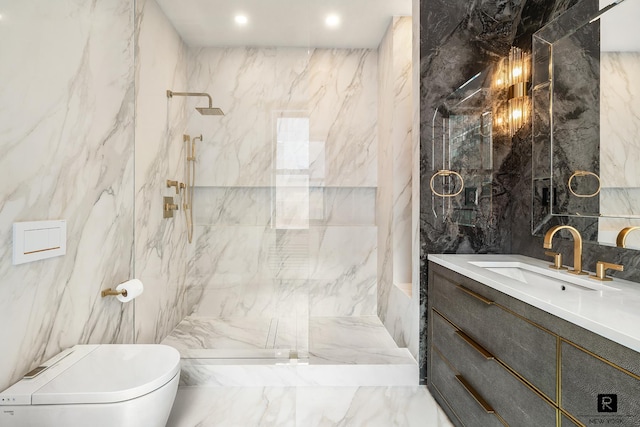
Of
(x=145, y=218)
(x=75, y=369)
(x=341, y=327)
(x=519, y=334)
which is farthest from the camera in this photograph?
(x=341, y=327)

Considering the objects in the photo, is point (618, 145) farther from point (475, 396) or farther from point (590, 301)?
point (475, 396)

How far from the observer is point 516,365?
1234 mm

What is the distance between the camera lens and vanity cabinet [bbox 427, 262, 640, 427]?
2.85 feet

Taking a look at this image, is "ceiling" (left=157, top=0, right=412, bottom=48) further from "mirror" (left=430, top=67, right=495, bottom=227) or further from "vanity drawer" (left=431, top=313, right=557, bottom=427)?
"vanity drawer" (left=431, top=313, right=557, bottom=427)

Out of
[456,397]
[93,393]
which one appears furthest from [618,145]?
[93,393]

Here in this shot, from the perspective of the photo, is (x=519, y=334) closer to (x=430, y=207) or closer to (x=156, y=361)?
Result: (x=430, y=207)

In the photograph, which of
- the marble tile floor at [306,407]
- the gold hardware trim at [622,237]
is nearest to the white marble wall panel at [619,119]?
the gold hardware trim at [622,237]

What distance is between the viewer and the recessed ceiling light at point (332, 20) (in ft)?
8.39

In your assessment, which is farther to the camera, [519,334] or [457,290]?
[457,290]

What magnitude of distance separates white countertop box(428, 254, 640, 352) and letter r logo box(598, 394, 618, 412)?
0.48 ft

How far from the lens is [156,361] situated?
1526mm

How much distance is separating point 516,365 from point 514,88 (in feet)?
5.16

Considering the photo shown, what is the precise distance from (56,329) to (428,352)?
1943 millimetres

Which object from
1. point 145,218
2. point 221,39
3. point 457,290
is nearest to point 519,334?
point 457,290
